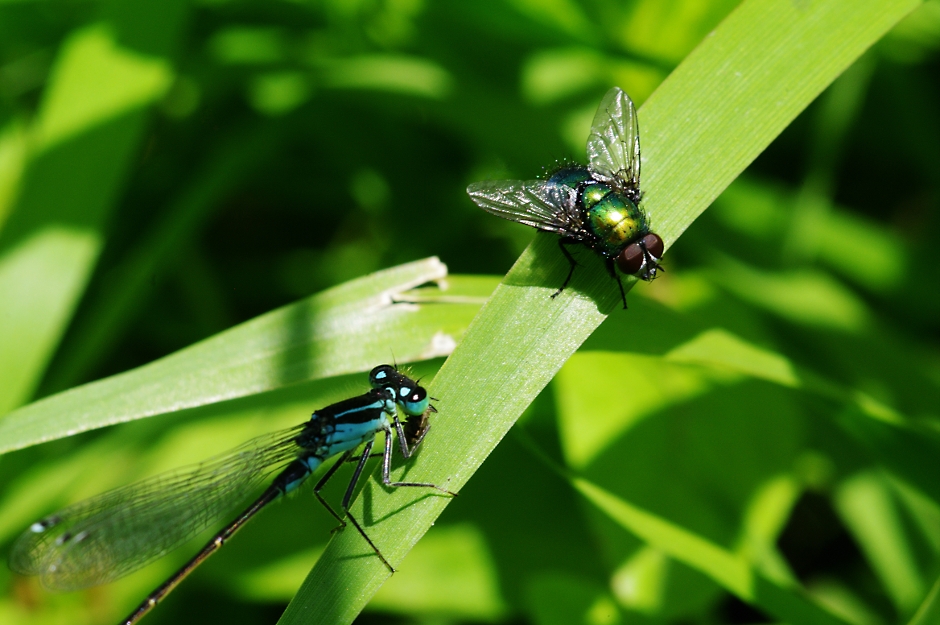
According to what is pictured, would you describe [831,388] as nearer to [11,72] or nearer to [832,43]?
[832,43]

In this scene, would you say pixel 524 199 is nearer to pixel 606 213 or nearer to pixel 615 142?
pixel 606 213

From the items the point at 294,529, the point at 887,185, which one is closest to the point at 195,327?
the point at 294,529

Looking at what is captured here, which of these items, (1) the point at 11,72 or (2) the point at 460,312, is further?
(1) the point at 11,72

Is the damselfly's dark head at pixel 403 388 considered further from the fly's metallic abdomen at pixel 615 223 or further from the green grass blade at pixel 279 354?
the fly's metallic abdomen at pixel 615 223

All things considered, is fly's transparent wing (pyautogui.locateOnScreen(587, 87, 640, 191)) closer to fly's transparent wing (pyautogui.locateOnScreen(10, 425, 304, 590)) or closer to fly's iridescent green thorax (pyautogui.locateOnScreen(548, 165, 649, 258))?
fly's iridescent green thorax (pyautogui.locateOnScreen(548, 165, 649, 258))

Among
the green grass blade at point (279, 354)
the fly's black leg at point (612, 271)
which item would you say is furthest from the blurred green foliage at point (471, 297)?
the fly's black leg at point (612, 271)

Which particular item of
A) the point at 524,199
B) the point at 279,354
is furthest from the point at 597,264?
the point at 279,354
